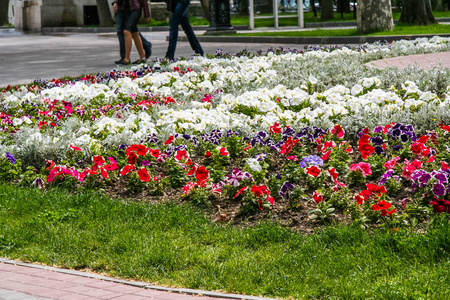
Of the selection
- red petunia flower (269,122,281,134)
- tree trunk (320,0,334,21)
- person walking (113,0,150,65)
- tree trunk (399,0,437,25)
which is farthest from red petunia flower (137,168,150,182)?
tree trunk (320,0,334,21)

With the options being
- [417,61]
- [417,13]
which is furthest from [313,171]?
[417,13]

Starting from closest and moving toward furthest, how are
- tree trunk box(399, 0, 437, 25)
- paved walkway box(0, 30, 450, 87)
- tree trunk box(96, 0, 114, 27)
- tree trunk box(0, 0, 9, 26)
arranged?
paved walkway box(0, 30, 450, 87) < tree trunk box(399, 0, 437, 25) < tree trunk box(96, 0, 114, 27) < tree trunk box(0, 0, 9, 26)

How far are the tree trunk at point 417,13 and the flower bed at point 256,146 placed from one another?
45.9ft

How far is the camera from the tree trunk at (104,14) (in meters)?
36.3

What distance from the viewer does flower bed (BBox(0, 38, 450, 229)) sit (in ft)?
16.3

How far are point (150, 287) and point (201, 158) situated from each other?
2.69 metres

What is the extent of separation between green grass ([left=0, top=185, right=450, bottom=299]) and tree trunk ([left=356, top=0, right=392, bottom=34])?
16.1 m

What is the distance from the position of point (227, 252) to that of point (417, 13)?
66.4ft

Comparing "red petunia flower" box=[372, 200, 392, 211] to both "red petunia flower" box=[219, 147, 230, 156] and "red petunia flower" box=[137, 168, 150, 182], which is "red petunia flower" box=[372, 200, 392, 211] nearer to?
"red petunia flower" box=[219, 147, 230, 156]

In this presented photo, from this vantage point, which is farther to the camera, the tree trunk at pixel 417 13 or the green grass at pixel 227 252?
the tree trunk at pixel 417 13

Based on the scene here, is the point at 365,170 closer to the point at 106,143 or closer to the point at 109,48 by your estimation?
the point at 106,143

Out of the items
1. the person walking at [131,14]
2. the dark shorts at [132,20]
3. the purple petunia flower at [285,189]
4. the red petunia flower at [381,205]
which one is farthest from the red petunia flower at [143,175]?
the dark shorts at [132,20]

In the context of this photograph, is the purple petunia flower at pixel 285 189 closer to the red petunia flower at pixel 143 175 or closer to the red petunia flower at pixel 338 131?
the red petunia flower at pixel 143 175

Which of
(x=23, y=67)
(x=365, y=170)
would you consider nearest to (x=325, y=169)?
(x=365, y=170)
